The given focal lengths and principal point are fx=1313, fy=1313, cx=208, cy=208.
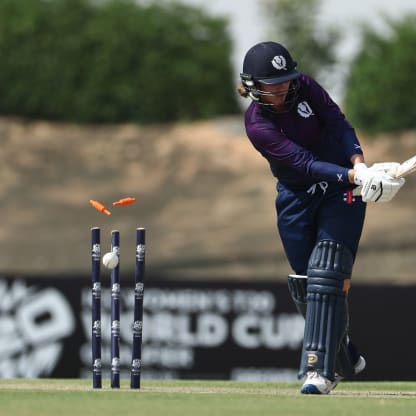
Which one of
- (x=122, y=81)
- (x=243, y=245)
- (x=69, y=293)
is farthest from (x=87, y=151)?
(x=69, y=293)

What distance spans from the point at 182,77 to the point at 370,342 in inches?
547

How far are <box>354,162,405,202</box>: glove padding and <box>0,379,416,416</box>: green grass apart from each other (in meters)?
0.95

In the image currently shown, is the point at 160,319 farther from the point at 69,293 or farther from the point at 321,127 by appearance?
the point at 321,127

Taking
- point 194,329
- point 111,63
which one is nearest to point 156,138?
point 111,63

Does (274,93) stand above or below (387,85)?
below

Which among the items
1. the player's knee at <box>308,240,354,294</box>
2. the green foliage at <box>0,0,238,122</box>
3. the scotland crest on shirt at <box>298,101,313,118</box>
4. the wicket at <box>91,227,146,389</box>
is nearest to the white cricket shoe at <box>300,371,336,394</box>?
the player's knee at <box>308,240,354,294</box>

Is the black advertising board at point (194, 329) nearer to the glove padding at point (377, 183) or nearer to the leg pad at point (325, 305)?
the leg pad at point (325, 305)

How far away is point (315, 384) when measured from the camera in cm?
632

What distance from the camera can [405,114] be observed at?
77.5ft

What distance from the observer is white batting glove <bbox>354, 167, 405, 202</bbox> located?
6.21 m

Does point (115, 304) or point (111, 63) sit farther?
point (111, 63)

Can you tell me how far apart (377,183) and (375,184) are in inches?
0.4

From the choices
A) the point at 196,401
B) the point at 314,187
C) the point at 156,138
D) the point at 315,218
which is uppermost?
the point at 156,138

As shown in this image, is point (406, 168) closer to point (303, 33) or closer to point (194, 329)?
point (194, 329)
